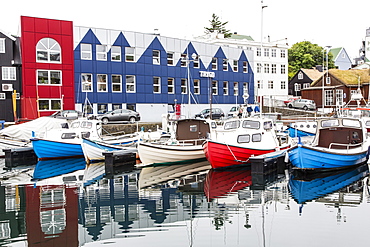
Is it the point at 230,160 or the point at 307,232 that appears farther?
the point at 230,160

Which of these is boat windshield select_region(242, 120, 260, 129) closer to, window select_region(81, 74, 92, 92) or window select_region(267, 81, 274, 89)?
window select_region(81, 74, 92, 92)

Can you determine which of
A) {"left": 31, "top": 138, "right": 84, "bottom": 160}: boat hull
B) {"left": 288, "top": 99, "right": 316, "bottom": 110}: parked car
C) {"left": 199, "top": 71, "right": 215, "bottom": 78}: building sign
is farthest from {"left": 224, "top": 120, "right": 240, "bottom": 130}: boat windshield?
{"left": 288, "top": 99, "right": 316, "bottom": 110}: parked car

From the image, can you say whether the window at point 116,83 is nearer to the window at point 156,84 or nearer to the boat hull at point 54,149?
the window at point 156,84

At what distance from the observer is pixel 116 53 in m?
39.7

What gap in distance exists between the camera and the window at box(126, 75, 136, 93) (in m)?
40.5

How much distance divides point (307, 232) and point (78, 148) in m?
18.6

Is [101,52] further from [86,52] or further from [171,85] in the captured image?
[171,85]

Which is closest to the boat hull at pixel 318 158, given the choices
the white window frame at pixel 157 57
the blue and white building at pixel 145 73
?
the blue and white building at pixel 145 73

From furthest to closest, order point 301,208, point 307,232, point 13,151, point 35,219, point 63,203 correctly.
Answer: point 13,151 < point 63,203 < point 301,208 < point 35,219 < point 307,232

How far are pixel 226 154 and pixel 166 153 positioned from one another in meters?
3.80

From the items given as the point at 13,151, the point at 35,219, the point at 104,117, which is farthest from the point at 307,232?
the point at 104,117

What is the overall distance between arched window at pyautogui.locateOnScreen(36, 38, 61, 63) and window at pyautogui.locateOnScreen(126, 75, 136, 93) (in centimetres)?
681

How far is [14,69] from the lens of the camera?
127ft

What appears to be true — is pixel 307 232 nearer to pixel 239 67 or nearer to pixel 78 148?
pixel 78 148
